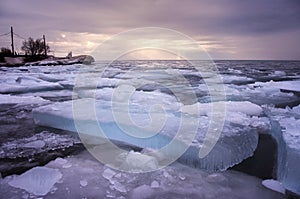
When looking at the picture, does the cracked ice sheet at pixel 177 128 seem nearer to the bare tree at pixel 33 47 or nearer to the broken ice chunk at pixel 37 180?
the broken ice chunk at pixel 37 180

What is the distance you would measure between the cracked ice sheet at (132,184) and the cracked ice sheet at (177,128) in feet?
→ 0.64

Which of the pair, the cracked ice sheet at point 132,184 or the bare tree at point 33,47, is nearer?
the cracked ice sheet at point 132,184

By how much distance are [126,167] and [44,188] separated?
0.79m

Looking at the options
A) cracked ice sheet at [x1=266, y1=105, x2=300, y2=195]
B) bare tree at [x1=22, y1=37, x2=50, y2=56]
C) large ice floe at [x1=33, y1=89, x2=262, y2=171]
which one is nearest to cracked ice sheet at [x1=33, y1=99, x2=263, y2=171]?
large ice floe at [x1=33, y1=89, x2=262, y2=171]

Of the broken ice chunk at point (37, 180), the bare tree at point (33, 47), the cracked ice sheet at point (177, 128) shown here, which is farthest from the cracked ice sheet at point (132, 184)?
the bare tree at point (33, 47)

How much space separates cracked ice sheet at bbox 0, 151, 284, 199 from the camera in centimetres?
193

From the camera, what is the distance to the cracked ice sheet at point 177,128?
255 centimetres

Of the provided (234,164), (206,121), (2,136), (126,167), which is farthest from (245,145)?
(2,136)

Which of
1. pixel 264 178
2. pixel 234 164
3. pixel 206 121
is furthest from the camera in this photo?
pixel 206 121

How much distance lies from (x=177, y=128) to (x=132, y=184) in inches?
47.7

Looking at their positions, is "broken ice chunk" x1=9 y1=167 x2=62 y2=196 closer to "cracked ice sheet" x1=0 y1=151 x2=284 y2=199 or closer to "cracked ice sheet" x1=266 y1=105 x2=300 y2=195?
"cracked ice sheet" x1=0 y1=151 x2=284 y2=199

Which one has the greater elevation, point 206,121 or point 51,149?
point 206,121

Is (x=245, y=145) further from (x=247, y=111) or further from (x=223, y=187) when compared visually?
(x=247, y=111)

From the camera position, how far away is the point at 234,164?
8.30 ft
